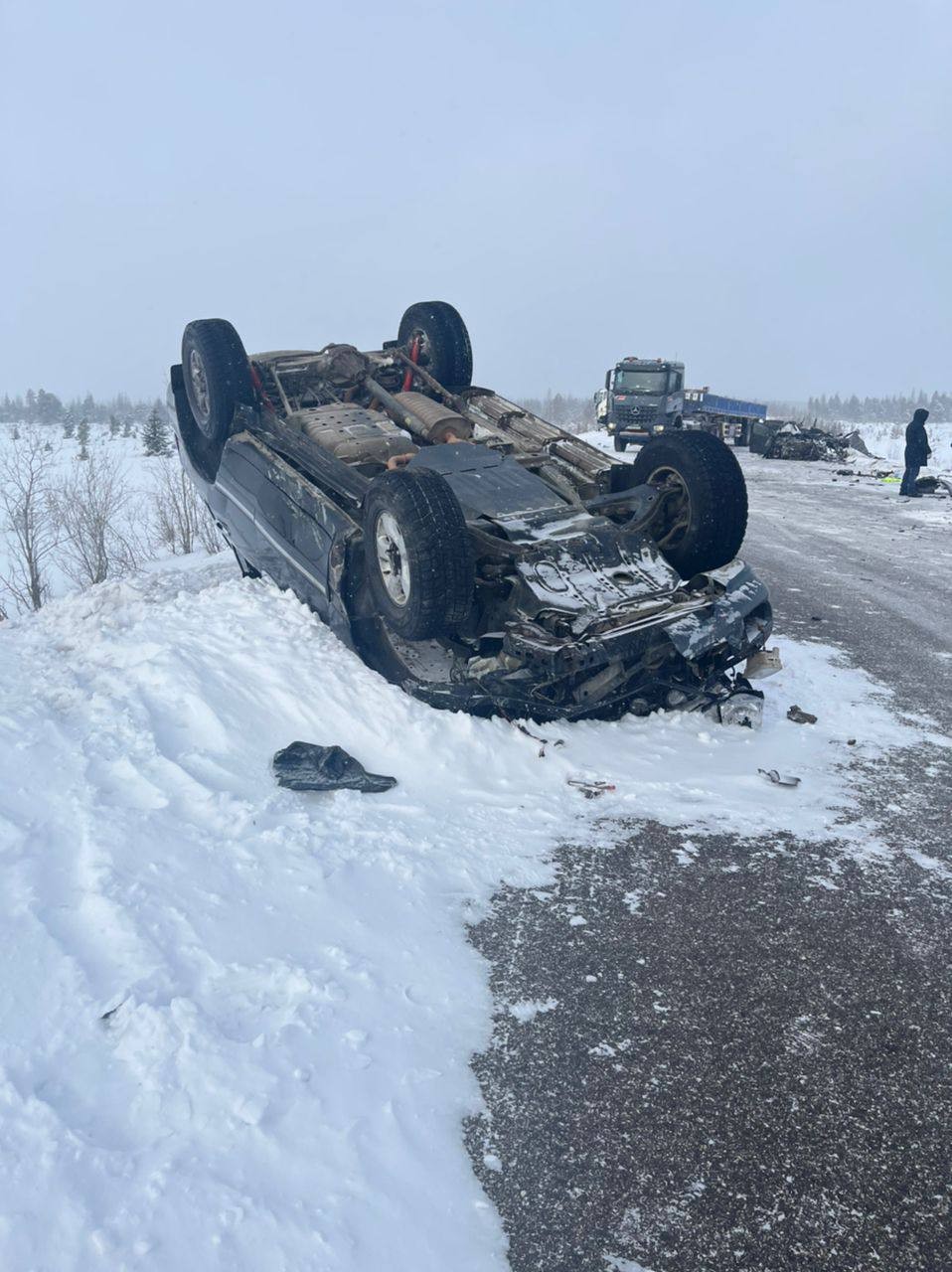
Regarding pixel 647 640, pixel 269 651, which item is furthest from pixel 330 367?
pixel 647 640

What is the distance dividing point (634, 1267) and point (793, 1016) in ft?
3.46

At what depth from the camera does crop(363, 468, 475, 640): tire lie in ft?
14.6

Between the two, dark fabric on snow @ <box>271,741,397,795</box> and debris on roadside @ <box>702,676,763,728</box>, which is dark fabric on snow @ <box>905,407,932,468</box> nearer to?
debris on roadside @ <box>702,676,763,728</box>

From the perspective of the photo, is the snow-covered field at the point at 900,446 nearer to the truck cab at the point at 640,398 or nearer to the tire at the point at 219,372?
the truck cab at the point at 640,398

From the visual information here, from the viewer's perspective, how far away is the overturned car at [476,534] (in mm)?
4531

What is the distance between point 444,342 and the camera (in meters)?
7.88

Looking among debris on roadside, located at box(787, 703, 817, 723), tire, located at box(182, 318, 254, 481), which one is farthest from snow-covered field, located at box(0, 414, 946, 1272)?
tire, located at box(182, 318, 254, 481)

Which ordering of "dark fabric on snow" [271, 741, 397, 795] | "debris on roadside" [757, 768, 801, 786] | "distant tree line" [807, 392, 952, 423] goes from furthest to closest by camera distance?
"distant tree line" [807, 392, 952, 423]
"debris on roadside" [757, 768, 801, 786]
"dark fabric on snow" [271, 741, 397, 795]

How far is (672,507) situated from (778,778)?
2215 millimetres

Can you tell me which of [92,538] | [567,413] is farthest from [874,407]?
[92,538]

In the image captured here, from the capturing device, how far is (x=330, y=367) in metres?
7.37

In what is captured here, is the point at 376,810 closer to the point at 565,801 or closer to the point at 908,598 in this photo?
the point at 565,801

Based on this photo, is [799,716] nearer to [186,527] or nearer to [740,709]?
[740,709]

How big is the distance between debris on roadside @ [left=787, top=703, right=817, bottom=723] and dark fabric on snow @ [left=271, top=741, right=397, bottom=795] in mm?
2451
